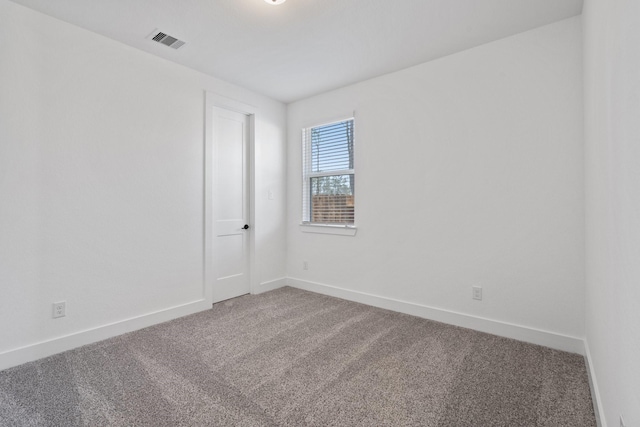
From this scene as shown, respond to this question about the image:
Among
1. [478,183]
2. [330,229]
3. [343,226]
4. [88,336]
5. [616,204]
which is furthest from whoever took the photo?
[330,229]

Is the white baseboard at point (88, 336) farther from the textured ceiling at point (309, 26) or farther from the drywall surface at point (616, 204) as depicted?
the drywall surface at point (616, 204)

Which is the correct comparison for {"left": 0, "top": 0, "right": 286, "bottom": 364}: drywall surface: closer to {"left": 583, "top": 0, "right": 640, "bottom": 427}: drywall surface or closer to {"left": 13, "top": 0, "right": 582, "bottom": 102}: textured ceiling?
{"left": 13, "top": 0, "right": 582, "bottom": 102}: textured ceiling

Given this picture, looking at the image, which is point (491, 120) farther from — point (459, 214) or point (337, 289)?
point (337, 289)

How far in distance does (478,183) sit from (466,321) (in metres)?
1.26

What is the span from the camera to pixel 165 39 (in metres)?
2.59

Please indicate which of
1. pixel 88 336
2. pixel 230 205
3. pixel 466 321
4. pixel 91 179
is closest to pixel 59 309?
pixel 88 336

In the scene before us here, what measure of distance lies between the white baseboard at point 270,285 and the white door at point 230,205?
13 cm

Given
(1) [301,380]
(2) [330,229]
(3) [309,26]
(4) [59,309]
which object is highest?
(3) [309,26]

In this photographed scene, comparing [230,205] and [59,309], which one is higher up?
[230,205]

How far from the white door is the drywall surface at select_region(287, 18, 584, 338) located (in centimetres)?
119

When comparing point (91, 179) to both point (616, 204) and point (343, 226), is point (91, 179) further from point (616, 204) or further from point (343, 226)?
point (616, 204)

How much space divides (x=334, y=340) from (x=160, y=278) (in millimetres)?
1776

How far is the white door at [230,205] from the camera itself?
350 centimetres

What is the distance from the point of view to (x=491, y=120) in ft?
8.57
